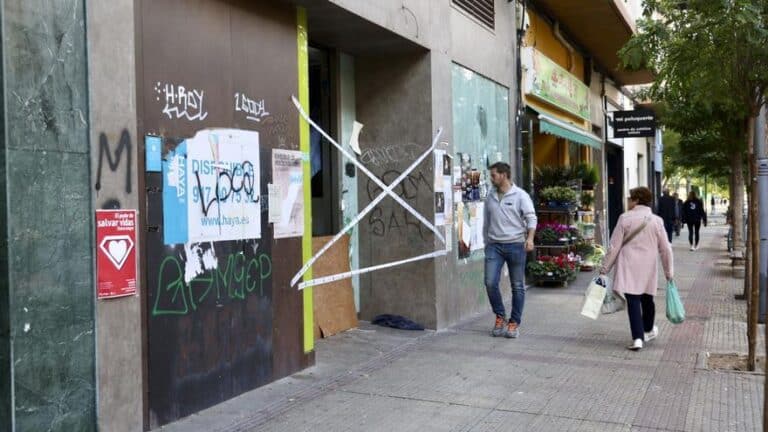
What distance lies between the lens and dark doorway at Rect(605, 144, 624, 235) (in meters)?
21.8

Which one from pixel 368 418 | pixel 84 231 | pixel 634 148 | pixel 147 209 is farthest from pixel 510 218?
pixel 634 148

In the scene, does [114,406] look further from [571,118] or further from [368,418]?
[571,118]

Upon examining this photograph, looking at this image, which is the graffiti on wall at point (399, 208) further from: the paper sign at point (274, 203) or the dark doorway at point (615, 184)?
the dark doorway at point (615, 184)

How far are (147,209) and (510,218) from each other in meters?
4.35

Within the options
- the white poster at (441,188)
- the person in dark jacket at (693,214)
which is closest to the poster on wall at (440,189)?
the white poster at (441,188)

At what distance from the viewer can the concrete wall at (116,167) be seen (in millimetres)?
4219

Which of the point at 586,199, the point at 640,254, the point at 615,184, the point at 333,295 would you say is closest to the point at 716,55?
the point at 640,254

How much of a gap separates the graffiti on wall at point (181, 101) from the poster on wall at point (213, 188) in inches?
5.8

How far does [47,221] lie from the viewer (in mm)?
3922

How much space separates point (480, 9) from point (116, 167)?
6.89m

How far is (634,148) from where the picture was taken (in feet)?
83.1

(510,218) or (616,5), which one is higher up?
(616,5)

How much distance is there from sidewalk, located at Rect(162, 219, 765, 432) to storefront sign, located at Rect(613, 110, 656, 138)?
7.90m

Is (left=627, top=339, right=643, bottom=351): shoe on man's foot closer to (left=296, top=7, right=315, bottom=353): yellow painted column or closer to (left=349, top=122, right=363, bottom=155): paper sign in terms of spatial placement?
(left=296, top=7, right=315, bottom=353): yellow painted column
